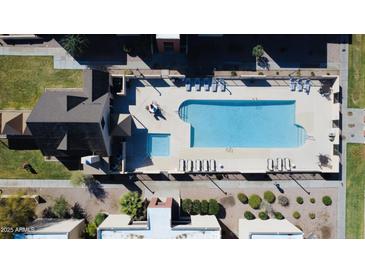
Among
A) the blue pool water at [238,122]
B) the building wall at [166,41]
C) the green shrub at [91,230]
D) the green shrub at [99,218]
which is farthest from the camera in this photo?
the blue pool water at [238,122]

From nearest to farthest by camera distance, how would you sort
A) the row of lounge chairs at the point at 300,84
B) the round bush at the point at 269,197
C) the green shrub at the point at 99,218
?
the green shrub at the point at 99,218 < the row of lounge chairs at the point at 300,84 < the round bush at the point at 269,197

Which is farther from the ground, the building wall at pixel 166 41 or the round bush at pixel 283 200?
the building wall at pixel 166 41

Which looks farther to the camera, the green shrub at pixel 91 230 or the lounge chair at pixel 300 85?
the lounge chair at pixel 300 85

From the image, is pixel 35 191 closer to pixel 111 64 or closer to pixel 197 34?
pixel 111 64

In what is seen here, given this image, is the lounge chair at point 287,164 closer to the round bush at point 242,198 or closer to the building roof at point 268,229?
the round bush at point 242,198

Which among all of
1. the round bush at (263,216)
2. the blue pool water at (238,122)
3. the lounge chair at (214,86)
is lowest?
the round bush at (263,216)

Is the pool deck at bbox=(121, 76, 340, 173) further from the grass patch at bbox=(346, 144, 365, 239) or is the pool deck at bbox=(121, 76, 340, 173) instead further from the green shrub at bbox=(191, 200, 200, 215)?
the green shrub at bbox=(191, 200, 200, 215)

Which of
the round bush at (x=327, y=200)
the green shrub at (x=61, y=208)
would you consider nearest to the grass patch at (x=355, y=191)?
the round bush at (x=327, y=200)
